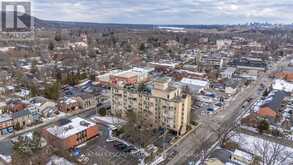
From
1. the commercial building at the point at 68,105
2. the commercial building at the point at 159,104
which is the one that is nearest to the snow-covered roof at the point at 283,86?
the commercial building at the point at 159,104

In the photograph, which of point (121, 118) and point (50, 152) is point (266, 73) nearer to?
point (121, 118)

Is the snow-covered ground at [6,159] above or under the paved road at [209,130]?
under

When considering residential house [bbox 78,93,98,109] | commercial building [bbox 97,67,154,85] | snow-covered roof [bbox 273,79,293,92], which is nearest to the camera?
residential house [bbox 78,93,98,109]

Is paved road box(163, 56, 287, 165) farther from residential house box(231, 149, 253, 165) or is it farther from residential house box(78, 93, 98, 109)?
residential house box(78, 93, 98, 109)

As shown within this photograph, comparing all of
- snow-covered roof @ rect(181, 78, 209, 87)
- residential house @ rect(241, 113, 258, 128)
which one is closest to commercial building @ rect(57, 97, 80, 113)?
snow-covered roof @ rect(181, 78, 209, 87)

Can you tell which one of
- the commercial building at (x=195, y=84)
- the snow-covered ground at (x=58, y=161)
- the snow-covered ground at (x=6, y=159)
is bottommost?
the snow-covered ground at (x=6, y=159)

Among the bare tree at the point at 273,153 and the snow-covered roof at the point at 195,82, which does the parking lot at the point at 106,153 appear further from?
the snow-covered roof at the point at 195,82
